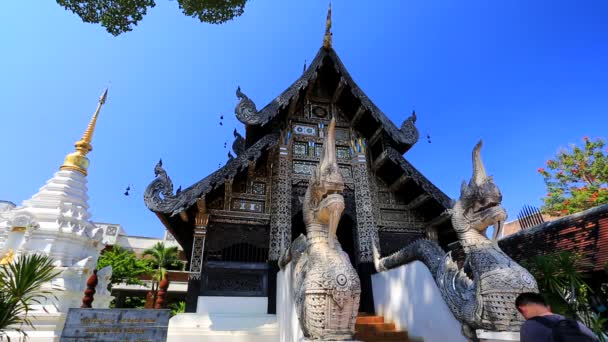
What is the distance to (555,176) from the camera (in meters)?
18.2

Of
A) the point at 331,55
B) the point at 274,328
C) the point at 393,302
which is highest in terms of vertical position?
the point at 331,55

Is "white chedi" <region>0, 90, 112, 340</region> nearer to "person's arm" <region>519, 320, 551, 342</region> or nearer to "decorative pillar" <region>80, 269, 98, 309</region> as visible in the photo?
"decorative pillar" <region>80, 269, 98, 309</region>

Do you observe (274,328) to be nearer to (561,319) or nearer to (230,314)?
(230,314)

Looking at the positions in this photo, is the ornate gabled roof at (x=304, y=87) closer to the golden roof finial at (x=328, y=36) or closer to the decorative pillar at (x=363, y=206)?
the golden roof finial at (x=328, y=36)

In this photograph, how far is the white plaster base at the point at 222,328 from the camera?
4.96 m

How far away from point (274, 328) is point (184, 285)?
21007mm

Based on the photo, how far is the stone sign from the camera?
4164 mm

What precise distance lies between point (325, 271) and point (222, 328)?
3.03 meters

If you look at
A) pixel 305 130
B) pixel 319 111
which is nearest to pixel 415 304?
pixel 305 130

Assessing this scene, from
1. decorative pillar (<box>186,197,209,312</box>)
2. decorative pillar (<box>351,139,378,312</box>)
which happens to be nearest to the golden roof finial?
decorative pillar (<box>351,139,378,312</box>)

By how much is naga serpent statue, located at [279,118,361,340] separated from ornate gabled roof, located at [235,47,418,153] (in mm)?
3454

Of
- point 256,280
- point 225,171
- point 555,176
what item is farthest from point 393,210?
point 555,176

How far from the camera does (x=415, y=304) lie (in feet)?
15.1

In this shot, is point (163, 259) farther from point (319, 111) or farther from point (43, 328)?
point (319, 111)
